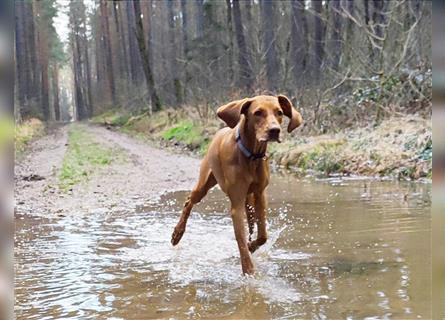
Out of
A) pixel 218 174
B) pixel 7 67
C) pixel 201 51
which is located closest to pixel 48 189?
pixel 218 174

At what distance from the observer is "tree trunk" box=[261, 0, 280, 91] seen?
18.3 meters

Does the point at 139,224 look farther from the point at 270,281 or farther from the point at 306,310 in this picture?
the point at 306,310

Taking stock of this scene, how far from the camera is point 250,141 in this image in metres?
4.08

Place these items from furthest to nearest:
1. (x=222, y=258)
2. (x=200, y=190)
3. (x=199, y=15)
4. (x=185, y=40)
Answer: (x=199, y=15)
(x=185, y=40)
(x=200, y=190)
(x=222, y=258)

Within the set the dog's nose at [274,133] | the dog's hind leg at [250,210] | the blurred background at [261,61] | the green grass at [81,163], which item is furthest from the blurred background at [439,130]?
the green grass at [81,163]

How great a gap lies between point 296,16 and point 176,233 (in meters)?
18.8

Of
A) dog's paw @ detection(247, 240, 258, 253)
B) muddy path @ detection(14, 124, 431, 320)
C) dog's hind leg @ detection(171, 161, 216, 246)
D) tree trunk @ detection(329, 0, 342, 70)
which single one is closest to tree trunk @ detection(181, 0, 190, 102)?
tree trunk @ detection(329, 0, 342, 70)

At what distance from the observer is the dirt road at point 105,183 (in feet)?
26.7

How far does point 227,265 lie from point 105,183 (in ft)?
21.1

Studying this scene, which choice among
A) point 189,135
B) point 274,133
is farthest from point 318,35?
point 274,133

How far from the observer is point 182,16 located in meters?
35.8

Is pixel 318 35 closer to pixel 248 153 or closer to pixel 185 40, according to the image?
pixel 185 40

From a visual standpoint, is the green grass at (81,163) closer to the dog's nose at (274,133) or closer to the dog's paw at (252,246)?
the dog's paw at (252,246)

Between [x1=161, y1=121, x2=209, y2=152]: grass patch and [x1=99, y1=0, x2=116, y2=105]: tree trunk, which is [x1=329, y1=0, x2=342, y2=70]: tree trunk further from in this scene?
[x1=99, y1=0, x2=116, y2=105]: tree trunk
